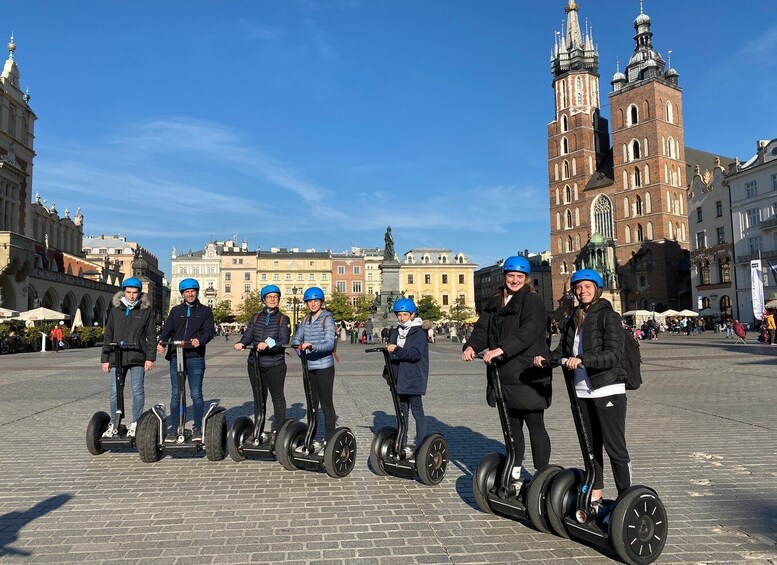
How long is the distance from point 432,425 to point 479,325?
4195 mm

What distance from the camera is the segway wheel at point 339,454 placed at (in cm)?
582

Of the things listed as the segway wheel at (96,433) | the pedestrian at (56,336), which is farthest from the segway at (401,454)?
the pedestrian at (56,336)

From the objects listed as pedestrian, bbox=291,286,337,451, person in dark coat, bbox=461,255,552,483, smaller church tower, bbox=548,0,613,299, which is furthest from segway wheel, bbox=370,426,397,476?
smaller church tower, bbox=548,0,613,299

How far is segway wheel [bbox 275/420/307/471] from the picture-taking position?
6.11 m

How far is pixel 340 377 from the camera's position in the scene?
53.7 ft

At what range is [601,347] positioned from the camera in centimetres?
411

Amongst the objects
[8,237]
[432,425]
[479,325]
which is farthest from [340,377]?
[8,237]

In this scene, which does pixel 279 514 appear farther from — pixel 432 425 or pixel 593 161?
pixel 593 161

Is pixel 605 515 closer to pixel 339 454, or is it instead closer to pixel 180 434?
pixel 339 454

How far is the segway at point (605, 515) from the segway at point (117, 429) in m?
4.71

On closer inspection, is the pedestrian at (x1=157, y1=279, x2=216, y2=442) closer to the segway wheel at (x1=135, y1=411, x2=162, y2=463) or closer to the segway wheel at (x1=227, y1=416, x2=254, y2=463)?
the segway wheel at (x1=135, y1=411, x2=162, y2=463)

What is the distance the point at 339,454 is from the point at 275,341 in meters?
1.39

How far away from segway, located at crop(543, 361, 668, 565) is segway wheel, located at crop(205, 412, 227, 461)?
12.5 ft

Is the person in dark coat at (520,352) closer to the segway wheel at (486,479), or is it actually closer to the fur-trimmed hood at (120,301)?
the segway wheel at (486,479)
